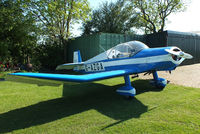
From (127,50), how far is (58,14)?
30.9ft

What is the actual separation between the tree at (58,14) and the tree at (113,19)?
47.3ft

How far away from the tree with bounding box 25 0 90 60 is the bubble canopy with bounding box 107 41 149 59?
28.1 ft

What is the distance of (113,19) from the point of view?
28.1 m

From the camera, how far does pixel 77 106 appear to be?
13.1ft

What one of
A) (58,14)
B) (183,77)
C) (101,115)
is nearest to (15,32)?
(58,14)

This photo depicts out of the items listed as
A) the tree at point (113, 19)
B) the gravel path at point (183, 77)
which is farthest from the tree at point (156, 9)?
the gravel path at point (183, 77)

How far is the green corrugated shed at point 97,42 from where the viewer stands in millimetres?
11719

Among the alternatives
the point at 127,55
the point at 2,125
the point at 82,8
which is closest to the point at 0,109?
the point at 2,125

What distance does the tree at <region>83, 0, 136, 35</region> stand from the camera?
2798 cm

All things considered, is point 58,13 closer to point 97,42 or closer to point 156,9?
point 97,42

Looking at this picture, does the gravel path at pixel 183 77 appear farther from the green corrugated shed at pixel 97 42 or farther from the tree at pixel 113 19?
the tree at pixel 113 19

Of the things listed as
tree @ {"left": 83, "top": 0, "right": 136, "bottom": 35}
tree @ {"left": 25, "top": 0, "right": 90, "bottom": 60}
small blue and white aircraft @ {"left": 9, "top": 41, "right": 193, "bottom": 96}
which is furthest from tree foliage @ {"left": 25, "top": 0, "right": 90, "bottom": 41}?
tree @ {"left": 83, "top": 0, "right": 136, "bottom": 35}

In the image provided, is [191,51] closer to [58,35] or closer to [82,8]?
[82,8]

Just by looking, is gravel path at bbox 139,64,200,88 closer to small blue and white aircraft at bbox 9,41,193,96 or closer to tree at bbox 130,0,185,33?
small blue and white aircraft at bbox 9,41,193,96
